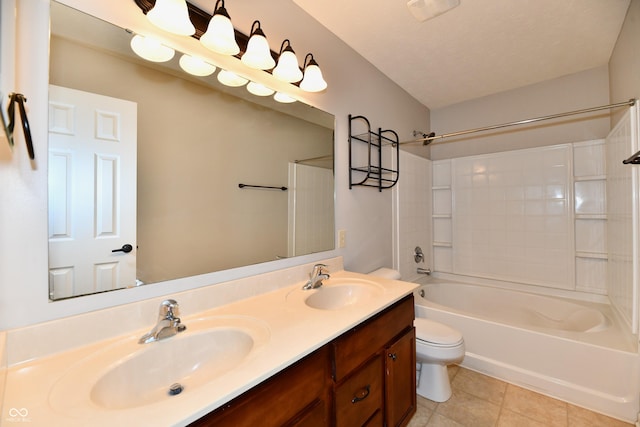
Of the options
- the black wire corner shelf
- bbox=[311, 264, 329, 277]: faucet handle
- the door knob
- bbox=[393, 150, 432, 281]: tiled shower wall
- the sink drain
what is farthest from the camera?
bbox=[393, 150, 432, 281]: tiled shower wall

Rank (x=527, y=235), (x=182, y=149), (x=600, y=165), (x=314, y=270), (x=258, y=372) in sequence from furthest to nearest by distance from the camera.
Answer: (x=527, y=235) < (x=600, y=165) < (x=314, y=270) < (x=182, y=149) < (x=258, y=372)

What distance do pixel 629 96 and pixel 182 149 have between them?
104 inches

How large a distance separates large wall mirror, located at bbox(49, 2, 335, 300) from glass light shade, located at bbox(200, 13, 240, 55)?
13 cm

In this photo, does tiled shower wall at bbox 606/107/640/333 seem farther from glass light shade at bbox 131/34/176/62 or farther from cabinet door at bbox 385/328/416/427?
glass light shade at bbox 131/34/176/62

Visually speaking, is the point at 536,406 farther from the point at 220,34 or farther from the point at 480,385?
the point at 220,34

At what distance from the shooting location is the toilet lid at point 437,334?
161 centimetres

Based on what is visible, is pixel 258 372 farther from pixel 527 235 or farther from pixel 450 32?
pixel 527 235

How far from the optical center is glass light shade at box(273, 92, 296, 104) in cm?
144

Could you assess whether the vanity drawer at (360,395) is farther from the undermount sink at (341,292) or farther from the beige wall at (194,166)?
the beige wall at (194,166)

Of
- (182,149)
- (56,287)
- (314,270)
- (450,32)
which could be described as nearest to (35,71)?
(182,149)

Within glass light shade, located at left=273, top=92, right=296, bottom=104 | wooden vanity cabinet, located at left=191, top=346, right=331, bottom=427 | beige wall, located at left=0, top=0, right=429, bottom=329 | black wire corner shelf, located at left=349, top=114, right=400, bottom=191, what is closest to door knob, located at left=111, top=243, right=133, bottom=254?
beige wall, located at left=0, top=0, right=429, bottom=329

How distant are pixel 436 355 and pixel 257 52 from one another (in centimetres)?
194

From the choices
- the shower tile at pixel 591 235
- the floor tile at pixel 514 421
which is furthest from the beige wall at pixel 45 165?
the shower tile at pixel 591 235

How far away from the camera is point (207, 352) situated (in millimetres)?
897
